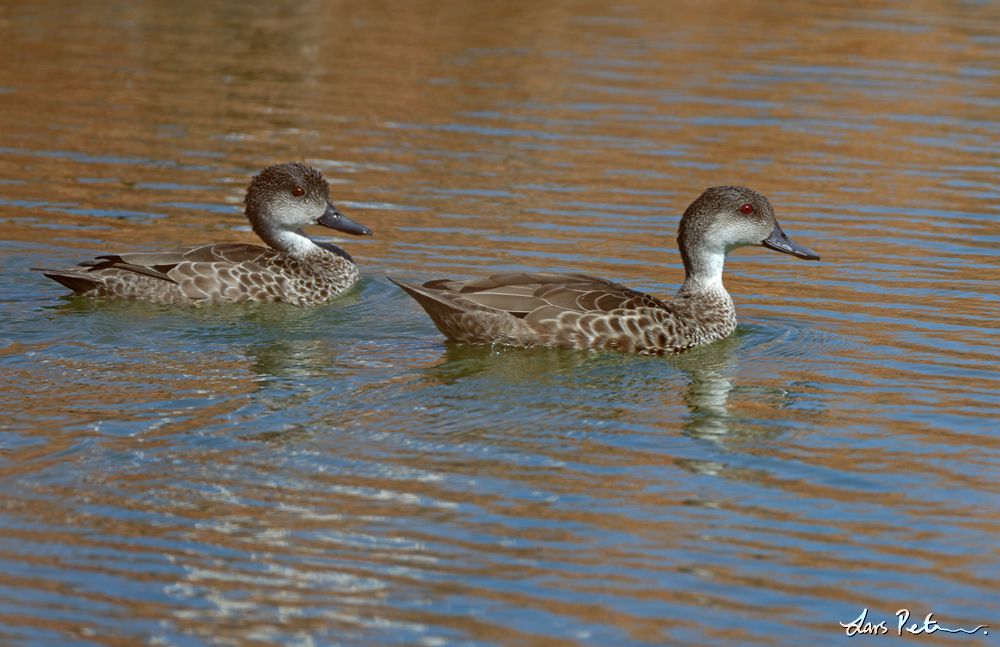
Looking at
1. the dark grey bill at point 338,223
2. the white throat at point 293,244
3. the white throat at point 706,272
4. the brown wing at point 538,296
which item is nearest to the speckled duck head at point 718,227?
the white throat at point 706,272

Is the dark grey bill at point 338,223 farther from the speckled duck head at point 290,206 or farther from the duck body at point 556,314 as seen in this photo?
the duck body at point 556,314

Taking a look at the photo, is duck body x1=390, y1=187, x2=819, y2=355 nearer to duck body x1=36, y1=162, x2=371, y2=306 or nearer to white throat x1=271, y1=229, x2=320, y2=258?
duck body x1=36, y1=162, x2=371, y2=306

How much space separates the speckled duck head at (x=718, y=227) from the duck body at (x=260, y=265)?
115 inches

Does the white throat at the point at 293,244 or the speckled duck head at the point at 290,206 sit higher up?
the speckled duck head at the point at 290,206

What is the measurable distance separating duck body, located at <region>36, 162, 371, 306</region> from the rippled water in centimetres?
19

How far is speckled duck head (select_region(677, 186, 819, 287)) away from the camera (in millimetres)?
10125

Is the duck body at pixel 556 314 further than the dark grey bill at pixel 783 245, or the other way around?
the dark grey bill at pixel 783 245

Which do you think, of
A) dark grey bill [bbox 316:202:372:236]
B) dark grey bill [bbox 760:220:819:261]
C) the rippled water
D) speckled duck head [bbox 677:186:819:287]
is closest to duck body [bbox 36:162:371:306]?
dark grey bill [bbox 316:202:372:236]

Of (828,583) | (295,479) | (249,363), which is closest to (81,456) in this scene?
(295,479)

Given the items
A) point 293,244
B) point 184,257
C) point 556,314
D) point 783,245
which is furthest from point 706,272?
point 184,257

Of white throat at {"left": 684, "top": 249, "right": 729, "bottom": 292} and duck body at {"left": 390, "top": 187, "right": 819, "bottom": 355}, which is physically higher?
white throat at {"left": 684, "top": 249, "right": 729, "bottom": 292}

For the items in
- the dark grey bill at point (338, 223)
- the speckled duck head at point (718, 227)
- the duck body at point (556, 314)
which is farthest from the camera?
the dark grey bill at point (338, 223)

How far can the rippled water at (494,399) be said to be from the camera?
5.77m

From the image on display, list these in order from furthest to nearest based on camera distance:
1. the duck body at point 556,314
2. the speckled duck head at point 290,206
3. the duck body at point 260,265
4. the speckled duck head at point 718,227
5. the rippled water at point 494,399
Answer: the speckled duck head at point 290,206, the duck body at point 260,265, the speckled duck head at point 718,227, the duck body at point 556,314, the rippled water at point 494,399
